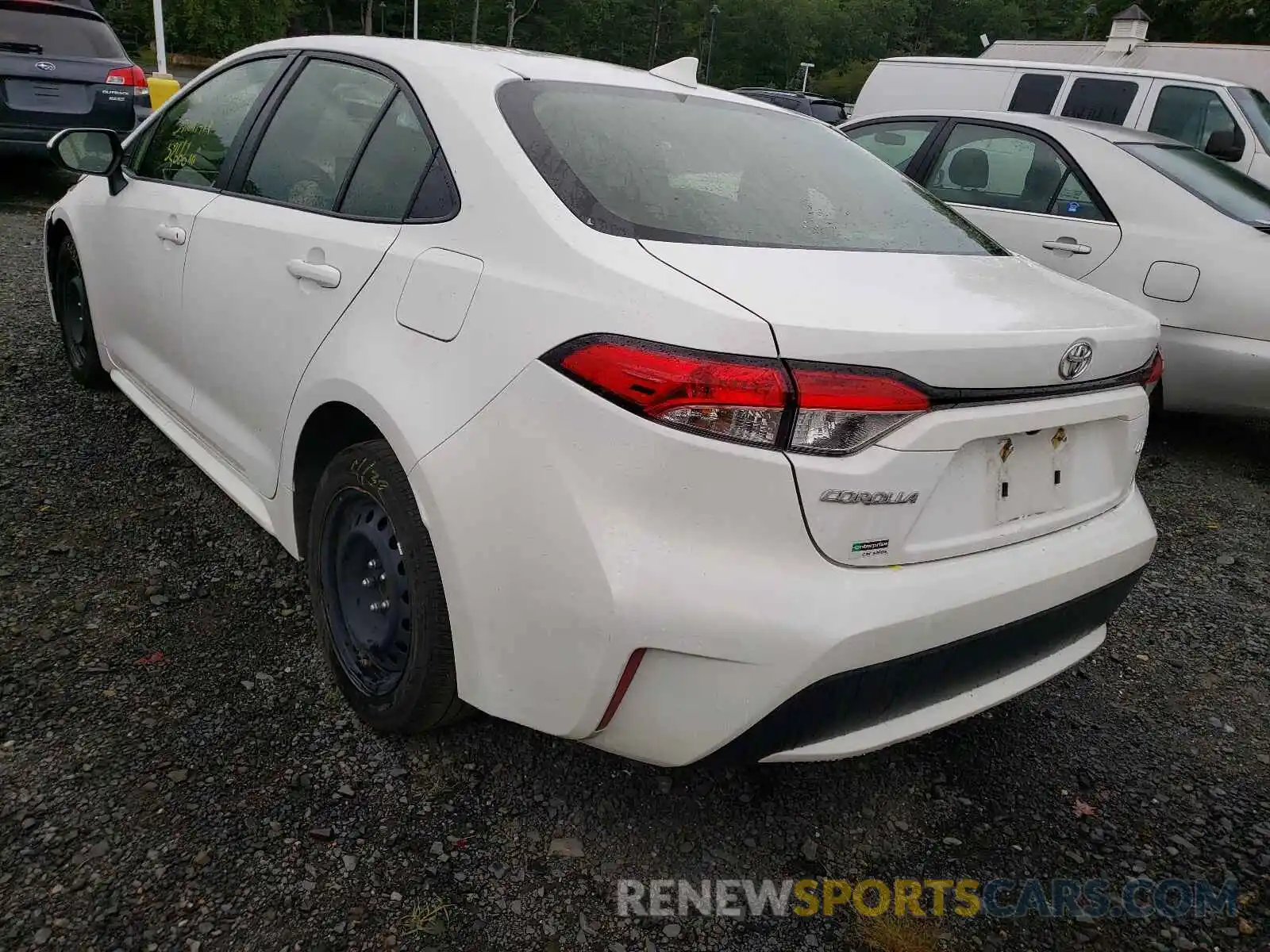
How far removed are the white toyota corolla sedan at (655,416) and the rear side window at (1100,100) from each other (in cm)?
620

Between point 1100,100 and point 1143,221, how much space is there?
3.98m

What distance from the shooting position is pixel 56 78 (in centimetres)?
790

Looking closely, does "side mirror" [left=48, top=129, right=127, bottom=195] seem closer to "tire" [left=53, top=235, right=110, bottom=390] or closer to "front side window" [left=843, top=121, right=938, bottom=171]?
"tire" [left=53, top=235, right=110, bottom=390]

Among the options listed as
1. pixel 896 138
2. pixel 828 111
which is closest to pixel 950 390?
pixel 896 138

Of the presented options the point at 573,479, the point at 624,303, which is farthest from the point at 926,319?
the point at 573,479

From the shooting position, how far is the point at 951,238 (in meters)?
2.36

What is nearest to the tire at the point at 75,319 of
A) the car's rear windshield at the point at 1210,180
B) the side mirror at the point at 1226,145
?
the car's rear windshield at the point at 1210,180

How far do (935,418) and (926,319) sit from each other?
0.60 ft

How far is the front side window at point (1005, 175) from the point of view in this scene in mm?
4797

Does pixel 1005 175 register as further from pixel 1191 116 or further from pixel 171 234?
pixel 171 234

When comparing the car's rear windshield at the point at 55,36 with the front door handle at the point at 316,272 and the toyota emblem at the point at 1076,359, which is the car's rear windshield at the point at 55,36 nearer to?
the front door handle at the point at 316,272

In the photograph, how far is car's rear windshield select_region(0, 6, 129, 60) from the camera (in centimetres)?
778

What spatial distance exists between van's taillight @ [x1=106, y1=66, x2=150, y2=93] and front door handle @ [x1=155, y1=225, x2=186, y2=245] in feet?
20.8

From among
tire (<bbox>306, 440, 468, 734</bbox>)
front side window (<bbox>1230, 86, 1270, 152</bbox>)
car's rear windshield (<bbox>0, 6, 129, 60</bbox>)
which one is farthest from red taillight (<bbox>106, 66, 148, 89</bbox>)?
front side window (<bbox>1230, 86, 1270, 152</bbox>)
